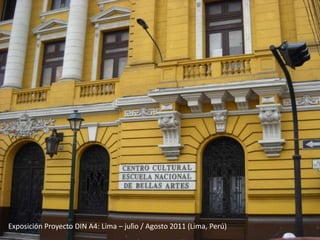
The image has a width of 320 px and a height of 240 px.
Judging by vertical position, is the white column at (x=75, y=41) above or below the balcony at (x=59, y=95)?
above

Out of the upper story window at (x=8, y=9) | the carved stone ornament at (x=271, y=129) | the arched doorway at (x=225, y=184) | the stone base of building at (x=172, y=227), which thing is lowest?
the stone base of building at (x=172, y=227)

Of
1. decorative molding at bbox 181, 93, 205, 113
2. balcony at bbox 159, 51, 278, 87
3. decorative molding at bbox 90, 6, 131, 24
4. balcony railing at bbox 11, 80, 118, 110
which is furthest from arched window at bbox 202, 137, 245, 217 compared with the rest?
decorative molding at bbox 90, 6, 131, 24

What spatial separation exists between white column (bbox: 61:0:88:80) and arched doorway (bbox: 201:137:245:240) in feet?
21.9

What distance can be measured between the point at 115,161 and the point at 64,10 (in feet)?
25.9

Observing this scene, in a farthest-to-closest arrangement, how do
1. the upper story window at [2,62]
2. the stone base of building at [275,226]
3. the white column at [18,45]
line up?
the upper story window at [2,62] < the white column at [18,45] < the stone base of building at [275,226]

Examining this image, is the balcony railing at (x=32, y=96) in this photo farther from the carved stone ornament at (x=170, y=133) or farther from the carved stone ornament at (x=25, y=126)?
the carved stone ornament at (x=170, y=133)

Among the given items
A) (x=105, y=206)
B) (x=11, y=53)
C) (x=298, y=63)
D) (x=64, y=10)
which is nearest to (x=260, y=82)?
(x=298, y=63)

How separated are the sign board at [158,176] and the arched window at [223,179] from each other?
0.59 metres

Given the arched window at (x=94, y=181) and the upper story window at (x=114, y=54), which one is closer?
the arched window at (x=94, y=181)

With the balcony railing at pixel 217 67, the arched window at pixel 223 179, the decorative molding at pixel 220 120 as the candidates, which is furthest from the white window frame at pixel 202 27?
the arched window at pixel 223 179

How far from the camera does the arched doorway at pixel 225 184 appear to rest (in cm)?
1298

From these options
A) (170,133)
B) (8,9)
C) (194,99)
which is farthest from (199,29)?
(8,9)

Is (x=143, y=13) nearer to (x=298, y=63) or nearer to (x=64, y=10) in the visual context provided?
(x=64, y=10)

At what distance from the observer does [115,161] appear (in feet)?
49.1
